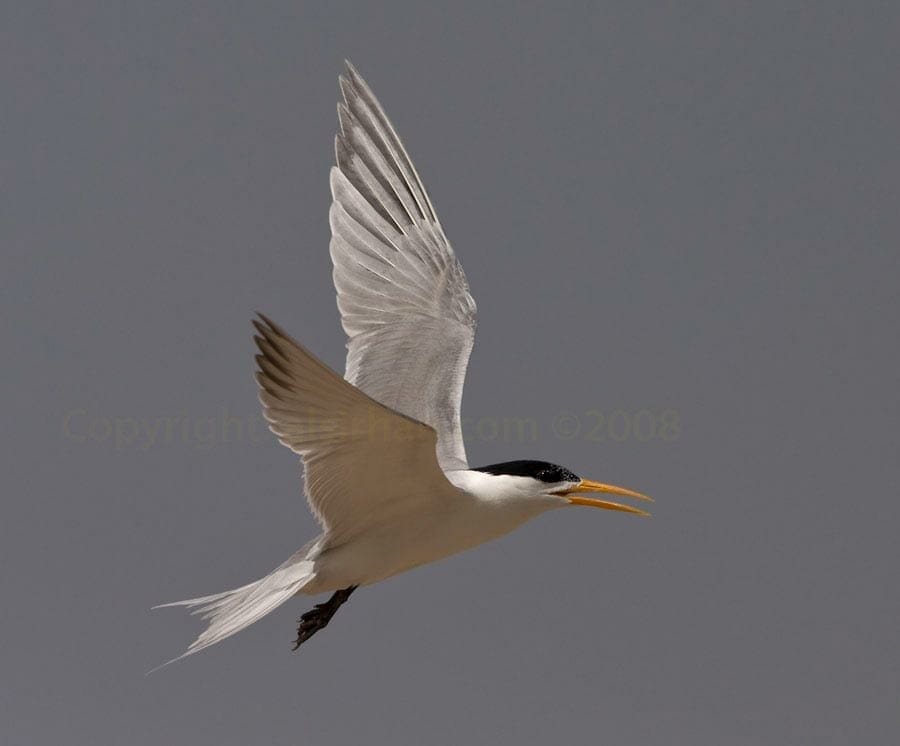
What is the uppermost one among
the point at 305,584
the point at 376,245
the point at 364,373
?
the point at 376,245

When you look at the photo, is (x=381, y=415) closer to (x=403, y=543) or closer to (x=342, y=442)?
(x=342, y=442)

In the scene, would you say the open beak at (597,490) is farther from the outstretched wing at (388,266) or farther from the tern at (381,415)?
the outstretched wing at (388,266)

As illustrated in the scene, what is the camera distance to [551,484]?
5598mm

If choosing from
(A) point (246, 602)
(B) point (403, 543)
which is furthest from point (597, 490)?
(A) point (246, 602)

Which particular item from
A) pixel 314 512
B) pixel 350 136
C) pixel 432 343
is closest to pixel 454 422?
pixel 432 343

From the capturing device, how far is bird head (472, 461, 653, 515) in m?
5.53

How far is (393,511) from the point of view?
5.29 metres

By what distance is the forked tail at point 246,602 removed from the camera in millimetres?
4883

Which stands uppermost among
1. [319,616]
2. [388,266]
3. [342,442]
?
[388,266]

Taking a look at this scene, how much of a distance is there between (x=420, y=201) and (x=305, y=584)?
2.29 meters

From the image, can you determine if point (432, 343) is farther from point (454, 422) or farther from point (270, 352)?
point (270, 352)

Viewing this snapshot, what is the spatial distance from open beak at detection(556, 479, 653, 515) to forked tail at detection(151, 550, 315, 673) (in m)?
1.07

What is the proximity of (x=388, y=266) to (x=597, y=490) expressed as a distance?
1626 millimetres

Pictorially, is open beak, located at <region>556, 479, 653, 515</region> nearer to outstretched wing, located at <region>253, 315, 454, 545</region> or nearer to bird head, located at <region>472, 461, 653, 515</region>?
bird head, located at <region>472, 461, 653, 515</region>
